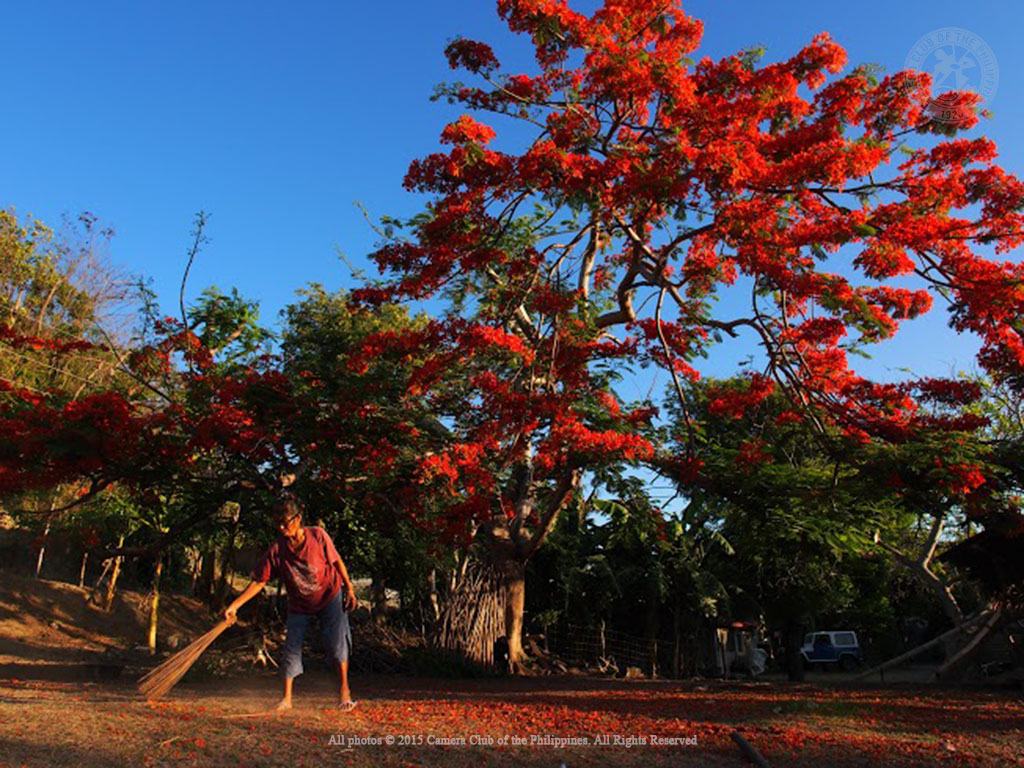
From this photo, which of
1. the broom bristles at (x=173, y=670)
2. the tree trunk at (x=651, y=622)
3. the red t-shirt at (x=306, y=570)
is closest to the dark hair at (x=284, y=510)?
the red t-shirt at (x=306, y=570)

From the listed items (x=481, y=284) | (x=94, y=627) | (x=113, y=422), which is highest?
(x=481, y=284)

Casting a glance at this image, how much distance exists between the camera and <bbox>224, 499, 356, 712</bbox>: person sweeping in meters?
5.11

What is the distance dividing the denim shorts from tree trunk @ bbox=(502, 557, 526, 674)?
6388 millimetres

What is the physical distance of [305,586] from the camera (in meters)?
5.12

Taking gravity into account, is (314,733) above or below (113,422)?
below

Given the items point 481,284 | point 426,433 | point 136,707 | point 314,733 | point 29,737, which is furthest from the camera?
point 481,284

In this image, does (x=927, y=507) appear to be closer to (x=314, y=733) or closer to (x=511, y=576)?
(x=511, y=576)

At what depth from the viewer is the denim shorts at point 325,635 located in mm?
5203

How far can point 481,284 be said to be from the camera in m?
11.5

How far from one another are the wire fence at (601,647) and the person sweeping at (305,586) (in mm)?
10651

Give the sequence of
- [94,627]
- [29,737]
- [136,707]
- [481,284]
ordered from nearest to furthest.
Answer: [29,737] < [136,707] < [481,284] < [94,627]

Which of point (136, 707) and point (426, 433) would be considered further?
point (426, 433)

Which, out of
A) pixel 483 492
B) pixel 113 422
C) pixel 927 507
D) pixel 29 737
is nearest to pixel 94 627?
pixel 113 422

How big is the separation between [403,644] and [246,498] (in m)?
3.86
